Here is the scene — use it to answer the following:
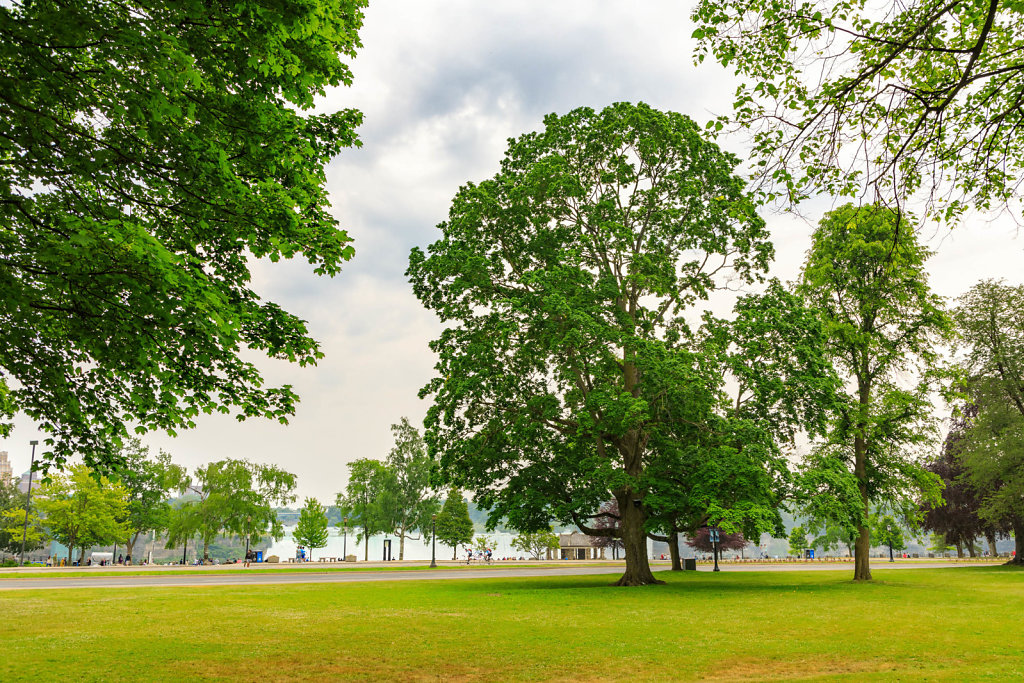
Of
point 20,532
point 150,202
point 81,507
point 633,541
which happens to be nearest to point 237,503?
point 81,507

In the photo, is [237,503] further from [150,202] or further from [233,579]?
[150,202]

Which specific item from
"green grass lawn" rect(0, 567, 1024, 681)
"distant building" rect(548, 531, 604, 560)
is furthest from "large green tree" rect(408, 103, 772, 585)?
"distant building" rect(548, 531, 604, 560)

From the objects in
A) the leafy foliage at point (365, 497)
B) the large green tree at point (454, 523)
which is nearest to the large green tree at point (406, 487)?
the leafy foliage at point (365, 497)

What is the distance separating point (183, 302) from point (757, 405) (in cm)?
2369

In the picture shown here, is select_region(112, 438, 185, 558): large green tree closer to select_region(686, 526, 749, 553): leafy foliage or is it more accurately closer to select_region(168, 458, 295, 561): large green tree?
select_region(168, 458, 295, 561): large green tree

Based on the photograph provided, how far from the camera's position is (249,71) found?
1100 cm

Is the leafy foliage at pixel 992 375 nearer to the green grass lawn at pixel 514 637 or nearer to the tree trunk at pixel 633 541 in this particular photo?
the green grass lawn at pixel 514 637

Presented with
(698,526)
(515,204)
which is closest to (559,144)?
(515,204)

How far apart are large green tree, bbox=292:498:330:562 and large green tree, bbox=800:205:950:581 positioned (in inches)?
2327

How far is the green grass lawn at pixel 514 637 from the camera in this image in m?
9.95

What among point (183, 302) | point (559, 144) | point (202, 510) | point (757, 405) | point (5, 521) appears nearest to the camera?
point (183, 302)

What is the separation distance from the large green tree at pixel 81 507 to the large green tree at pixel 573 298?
46.7 m

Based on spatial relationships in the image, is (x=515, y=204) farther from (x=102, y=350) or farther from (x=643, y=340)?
(x=102, y=350)

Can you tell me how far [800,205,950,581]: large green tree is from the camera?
31234 mm
